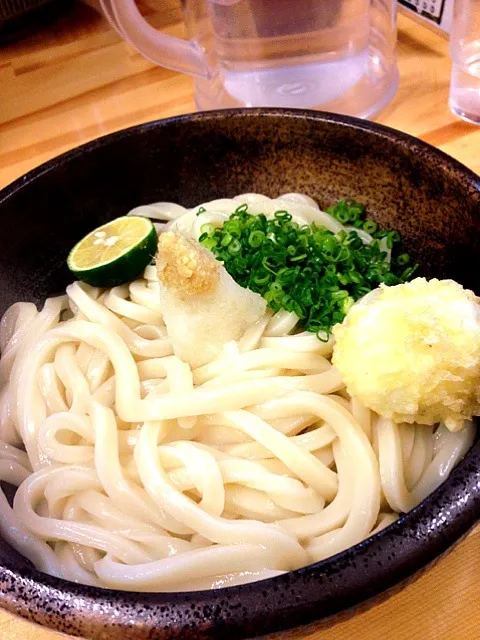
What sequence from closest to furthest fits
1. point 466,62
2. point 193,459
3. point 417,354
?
point 417,354 → point 193,459 → point 466,62

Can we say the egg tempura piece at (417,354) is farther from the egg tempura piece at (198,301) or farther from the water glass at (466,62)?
the water glass at (466,62)

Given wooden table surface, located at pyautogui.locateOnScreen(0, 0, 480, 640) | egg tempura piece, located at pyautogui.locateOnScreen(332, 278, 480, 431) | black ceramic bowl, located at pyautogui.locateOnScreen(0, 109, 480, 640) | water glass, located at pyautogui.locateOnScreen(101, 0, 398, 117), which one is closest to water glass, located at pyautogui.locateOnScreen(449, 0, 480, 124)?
wooden table surface, located at pyautogui.locateOnScreen(0, 0, 480, 640)

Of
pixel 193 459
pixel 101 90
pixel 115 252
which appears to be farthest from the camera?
pixel 101 90

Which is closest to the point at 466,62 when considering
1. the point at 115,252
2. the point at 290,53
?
the point at 290,53

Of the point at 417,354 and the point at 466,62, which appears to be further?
the point at 466,62

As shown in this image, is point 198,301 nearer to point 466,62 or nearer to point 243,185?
point 243,185

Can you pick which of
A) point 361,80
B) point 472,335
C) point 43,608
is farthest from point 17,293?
point 361,80

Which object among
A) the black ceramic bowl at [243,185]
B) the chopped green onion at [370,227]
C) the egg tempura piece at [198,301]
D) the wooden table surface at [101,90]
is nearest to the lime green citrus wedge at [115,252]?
the black ceramic bowl at [243,185]

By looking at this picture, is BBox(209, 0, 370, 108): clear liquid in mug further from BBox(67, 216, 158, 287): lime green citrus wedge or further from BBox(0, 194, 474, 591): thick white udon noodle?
BBox(0, 194, 474, 591): thick white udon noodle
